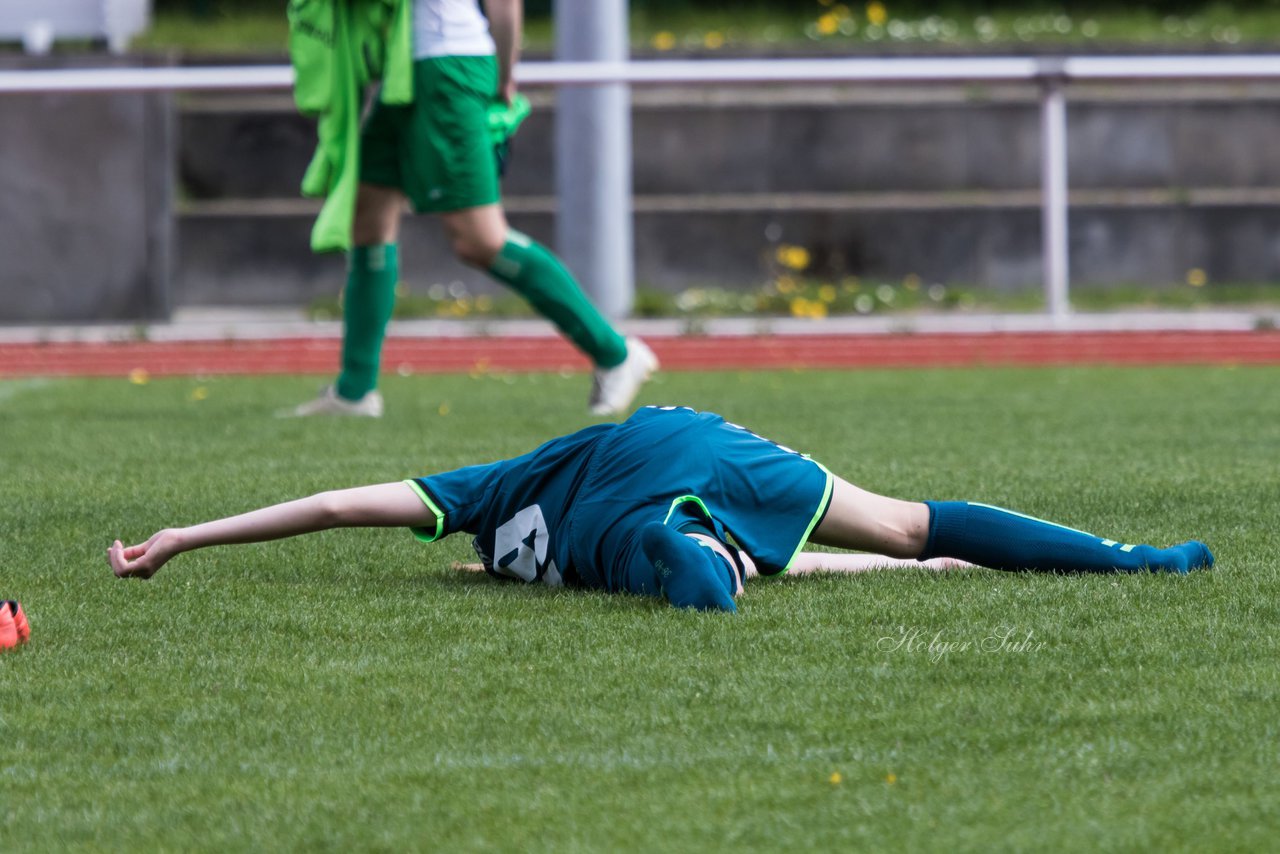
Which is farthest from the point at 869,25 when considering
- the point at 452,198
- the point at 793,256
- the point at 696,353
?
the point at 452,198

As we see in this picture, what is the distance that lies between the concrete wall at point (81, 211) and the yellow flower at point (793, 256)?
384cm

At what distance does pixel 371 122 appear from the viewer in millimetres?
5941

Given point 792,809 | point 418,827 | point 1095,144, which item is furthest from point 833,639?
point 1095,144

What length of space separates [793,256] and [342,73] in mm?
6790

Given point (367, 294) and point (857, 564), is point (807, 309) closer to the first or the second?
point (367, 294)

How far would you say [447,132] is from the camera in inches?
229

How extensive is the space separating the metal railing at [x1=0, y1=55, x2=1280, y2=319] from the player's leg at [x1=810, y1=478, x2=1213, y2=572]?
538 centimetres

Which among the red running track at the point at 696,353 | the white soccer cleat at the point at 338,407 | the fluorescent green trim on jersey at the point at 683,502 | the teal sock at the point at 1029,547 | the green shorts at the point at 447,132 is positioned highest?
the green shorts at the point at 447,132

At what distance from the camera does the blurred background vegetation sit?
13.7m

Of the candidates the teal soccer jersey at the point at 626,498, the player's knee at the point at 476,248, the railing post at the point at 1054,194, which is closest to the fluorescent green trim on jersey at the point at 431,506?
the teal soccer jersey at the point at 626,498

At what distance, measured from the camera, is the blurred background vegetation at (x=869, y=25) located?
13727mm

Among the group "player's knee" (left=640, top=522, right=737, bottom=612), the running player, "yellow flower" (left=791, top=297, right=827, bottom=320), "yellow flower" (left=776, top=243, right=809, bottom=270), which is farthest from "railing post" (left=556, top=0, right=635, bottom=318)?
"player's knee" (left=640, top=522, right=737, bottom=612)

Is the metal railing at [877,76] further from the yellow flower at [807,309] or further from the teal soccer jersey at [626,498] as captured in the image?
the teal soccer jersey at [626,498]

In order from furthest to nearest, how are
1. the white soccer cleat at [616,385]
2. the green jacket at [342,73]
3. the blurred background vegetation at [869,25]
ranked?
the blurred background vegetation at [869,25]
the white soccer cleat at [616,385]
the green jacket at [342,73]
